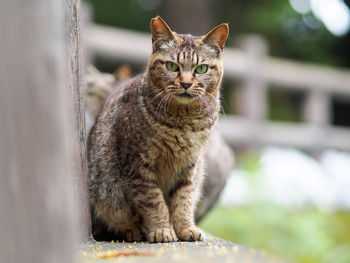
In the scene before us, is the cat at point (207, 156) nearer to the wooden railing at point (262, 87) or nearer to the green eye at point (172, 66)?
the green eye at point (172, 66)

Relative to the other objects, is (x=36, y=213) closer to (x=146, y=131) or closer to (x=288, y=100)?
(x=146, y=131)

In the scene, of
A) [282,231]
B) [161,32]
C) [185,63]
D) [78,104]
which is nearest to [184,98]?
[185,63]

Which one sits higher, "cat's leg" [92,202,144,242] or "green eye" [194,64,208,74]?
"green eye" [194,64,208,74]

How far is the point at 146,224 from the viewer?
2572 millimetres

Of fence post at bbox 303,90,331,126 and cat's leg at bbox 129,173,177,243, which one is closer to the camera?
cat's leg at bbox 129,173,177,243

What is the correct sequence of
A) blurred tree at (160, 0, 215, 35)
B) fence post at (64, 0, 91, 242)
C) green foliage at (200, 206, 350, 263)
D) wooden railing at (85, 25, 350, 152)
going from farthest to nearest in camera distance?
blurred tree at (160, 0, 215, 35) < wooden railing at (85, 25, 350, 152) < green foliage at (200, 206, 350, 263) < fence post at (64, 0, 91, 242)

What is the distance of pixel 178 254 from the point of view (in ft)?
6.43

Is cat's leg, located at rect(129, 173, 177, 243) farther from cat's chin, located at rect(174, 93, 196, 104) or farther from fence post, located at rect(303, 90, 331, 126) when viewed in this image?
fence post, located at rect(303, 90, 331, 126)

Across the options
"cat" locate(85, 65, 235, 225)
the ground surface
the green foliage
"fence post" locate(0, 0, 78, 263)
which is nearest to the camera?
"fence post" locate(0, 0, 78, 263)

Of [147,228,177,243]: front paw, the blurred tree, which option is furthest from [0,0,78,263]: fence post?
the blurred tree

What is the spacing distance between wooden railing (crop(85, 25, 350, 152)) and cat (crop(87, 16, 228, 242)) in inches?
139

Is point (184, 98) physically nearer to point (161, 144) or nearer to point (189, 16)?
point (161, 144)

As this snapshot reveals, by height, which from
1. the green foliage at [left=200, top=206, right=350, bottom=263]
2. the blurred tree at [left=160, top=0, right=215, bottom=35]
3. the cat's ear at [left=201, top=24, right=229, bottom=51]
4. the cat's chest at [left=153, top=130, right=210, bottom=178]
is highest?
the blurred tree at [left=160, top=0, right=215, bottom=35]

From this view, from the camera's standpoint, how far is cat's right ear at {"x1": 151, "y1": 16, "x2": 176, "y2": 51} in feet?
8.36
